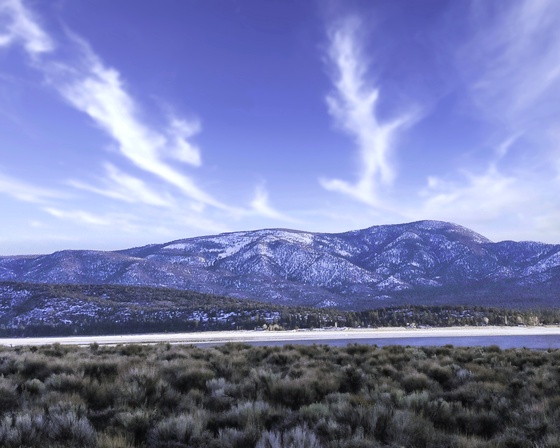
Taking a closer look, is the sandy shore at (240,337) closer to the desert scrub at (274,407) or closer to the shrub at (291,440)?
the desert scrub at (274,407)

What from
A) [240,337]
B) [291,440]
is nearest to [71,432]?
[291,440]

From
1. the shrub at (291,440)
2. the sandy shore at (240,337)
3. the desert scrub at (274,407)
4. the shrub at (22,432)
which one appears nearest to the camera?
the shrub at (291,440)

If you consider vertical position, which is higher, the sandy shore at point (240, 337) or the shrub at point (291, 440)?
the shrub at point (291, 440)

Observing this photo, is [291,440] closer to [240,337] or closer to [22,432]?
[22,432]

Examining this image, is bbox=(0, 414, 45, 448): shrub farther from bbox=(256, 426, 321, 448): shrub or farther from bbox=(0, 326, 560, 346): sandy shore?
bbox=(0, 326, 560, 346): sandy shore

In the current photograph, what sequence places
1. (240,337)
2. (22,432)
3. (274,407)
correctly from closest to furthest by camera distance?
1. (22,432)
2. (274,407)
3. (240,337)

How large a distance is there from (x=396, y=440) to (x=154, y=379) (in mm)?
5667

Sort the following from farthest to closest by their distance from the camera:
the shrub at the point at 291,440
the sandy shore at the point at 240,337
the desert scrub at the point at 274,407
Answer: the sandy shore at the point at 240,337 → the desert scrub at the point at 274,407 → the shrub at the point at 291,440

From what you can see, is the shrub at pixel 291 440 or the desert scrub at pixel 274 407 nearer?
the shrub at pixel 291 440

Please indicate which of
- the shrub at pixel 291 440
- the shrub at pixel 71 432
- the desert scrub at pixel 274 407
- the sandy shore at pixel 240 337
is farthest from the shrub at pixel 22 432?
the sandy shore at pixel 240 337

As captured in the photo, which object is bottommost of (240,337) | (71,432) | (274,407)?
(240,337)

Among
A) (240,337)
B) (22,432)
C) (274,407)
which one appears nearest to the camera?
(22,432)

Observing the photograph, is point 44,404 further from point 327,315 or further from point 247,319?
point 327,315

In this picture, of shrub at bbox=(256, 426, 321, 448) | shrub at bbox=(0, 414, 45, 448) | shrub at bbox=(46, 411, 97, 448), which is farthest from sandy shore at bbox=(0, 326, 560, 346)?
shrub at bbox=(256, 426, 321, 448)
